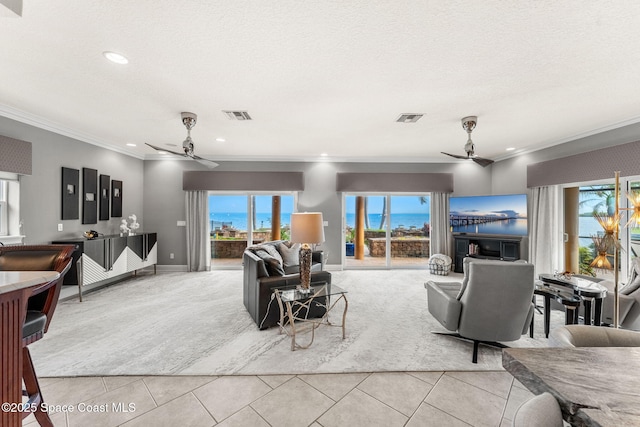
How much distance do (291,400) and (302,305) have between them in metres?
1.19

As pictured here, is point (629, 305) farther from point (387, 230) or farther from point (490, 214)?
point (387, 230)

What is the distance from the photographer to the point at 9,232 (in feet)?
11.5

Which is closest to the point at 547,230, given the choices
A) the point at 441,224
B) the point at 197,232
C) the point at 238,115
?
the point at 441,224

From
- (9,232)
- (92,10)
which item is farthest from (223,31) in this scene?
(9,232)

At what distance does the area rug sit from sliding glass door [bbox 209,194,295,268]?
81.2 inches

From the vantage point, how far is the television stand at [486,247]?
529 cm

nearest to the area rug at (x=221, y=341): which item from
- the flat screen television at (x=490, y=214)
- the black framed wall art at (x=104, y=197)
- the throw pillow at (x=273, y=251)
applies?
the throw pillow at (x=273, y=251)

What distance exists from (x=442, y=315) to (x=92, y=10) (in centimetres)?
370

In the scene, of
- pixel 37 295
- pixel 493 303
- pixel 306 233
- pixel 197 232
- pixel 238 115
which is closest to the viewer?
pixel 37 295

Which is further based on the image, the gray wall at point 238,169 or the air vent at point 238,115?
the gray wall at point 238,169

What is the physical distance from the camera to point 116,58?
2213 millimetres

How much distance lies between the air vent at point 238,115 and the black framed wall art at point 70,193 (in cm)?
297

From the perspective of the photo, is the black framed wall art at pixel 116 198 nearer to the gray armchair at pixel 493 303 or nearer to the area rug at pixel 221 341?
the area rug at pixel 221 341

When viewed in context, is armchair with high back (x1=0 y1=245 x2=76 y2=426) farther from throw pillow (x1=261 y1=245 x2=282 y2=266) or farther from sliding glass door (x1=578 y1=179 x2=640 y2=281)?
sliding glass door (x1=578 y1=179 x2=640 y2=281)
